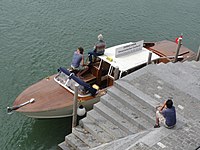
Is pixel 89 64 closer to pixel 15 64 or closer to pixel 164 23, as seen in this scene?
pixel 15 64

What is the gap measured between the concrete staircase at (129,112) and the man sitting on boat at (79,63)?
7.84 ft

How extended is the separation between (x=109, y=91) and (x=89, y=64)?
2.72m

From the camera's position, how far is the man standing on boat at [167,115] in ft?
37.2

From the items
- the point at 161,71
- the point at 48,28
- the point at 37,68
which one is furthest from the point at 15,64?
the point at 161,71

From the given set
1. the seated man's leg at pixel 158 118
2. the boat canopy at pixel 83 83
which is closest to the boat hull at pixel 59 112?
the boat canopy at pixel 83 83

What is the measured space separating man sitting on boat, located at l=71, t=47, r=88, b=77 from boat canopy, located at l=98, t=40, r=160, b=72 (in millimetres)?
879

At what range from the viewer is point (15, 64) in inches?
755

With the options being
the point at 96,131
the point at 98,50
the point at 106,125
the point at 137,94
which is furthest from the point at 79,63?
the point at 96,131

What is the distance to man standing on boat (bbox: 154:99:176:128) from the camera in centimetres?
1134

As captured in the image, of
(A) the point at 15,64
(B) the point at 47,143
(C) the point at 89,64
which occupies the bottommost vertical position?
(B) the point at 47,143

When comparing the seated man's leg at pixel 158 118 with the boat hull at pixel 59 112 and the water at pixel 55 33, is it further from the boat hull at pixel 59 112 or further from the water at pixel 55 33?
the water at pixel 55 33

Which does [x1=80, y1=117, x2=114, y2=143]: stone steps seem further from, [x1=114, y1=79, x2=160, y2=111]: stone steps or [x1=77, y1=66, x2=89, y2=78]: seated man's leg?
[x1=77, y1=66, x2=89, y2=78]: seated man's leg

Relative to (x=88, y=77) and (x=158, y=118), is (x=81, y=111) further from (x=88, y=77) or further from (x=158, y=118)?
(x=158, y=118)

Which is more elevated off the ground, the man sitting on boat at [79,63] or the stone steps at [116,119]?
the man sitting on boat at [79,63]
